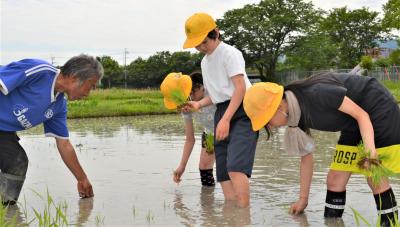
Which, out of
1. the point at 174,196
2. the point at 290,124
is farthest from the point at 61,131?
the point at 290,124

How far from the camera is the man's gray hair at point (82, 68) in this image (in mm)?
4223

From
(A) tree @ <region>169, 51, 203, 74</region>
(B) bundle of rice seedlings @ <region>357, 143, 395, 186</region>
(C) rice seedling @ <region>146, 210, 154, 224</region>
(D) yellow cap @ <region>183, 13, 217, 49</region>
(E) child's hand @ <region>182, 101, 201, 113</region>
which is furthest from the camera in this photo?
(A) tree @ <region>169, 51, 203, 74</region>

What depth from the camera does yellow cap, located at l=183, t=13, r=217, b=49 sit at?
419 centimetres

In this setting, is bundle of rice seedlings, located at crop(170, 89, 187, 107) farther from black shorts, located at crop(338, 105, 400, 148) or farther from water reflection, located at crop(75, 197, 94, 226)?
black shorts, located at crop(338, 105, 400, 148)

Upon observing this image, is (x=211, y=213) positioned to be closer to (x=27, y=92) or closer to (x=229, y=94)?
(x=229, y=94)

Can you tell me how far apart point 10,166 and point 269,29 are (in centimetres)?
4778

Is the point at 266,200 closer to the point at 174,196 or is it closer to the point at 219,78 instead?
the point at 174,196

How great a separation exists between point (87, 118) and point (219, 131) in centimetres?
1340

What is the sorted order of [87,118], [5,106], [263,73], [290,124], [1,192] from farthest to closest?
[263,73], [87,118], [1,192], [5,106], [290,124]

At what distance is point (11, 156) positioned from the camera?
453 cm

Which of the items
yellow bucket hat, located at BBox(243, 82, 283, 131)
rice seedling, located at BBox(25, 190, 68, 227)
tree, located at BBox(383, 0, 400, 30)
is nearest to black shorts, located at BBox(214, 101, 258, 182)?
yellow bucket hat, located at BBox(243, 82, 283, 131)

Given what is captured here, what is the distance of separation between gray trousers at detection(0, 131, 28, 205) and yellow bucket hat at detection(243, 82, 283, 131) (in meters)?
2.13

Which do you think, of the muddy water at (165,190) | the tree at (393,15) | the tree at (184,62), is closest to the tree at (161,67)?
the tree at (184,62)

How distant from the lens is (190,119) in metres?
5.16
